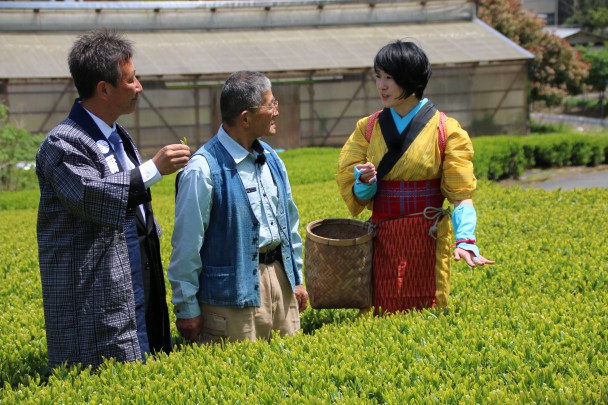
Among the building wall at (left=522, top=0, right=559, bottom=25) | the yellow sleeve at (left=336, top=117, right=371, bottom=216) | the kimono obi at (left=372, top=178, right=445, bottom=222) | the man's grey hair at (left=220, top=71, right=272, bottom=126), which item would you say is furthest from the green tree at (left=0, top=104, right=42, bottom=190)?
the building wall at (left=522, top=0, right=559, bottom=25)

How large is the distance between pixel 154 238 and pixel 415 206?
4.65 ft

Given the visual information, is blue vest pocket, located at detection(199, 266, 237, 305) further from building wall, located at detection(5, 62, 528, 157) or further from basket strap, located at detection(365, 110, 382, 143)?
building wall, located at detection(5, 62, 528, 157)

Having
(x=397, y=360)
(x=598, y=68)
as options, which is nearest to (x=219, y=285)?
(x=397, y=360)

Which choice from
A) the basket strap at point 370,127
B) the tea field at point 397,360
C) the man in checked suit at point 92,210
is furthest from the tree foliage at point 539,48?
the man in checked suit at point 92,210

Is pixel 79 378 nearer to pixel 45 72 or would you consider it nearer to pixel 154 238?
pixel 154 238

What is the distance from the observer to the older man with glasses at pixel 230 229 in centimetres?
396

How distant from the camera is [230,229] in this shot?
4039 mm

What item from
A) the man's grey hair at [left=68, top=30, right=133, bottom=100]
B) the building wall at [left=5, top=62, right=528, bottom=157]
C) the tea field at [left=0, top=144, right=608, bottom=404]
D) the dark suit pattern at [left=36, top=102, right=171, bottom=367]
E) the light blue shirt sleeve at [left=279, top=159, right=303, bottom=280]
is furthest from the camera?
the building wall at [left=5, top=62, right=528, bottom=157]

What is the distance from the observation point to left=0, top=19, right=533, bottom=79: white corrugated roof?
22.7 metres

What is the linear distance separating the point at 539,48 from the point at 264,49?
12079mm

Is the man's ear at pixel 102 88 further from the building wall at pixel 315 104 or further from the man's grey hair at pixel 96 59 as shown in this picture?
the building wall at pixel 315 104

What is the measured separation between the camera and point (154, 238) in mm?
4105


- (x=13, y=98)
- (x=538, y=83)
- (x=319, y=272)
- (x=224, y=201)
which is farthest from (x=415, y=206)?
(x=538, y=83)

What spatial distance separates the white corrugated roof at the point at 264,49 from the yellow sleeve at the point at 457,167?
18.1 m
